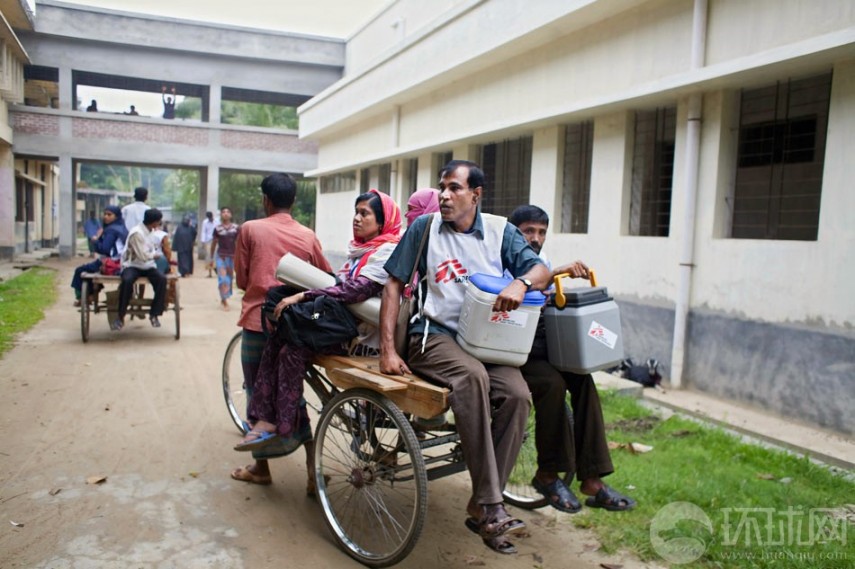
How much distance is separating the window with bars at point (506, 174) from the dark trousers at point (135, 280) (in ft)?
18.9

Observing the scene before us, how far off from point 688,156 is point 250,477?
551cm

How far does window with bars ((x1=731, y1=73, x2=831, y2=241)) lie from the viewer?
925 cm

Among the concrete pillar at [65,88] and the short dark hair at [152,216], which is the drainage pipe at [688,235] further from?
the concrete pillar at [65,88]

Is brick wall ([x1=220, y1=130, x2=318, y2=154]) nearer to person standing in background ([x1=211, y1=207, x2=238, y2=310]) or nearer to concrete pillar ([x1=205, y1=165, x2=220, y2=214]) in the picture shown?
concrete pillar ([x1=205, y1=165, x2=220, y2=214])

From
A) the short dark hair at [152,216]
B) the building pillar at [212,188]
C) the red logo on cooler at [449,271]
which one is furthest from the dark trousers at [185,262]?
the red logo on cooler at [449,271]

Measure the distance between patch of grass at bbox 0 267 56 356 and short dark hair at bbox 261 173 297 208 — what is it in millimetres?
5147

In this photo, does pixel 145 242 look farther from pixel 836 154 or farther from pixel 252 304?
pixel 836 154

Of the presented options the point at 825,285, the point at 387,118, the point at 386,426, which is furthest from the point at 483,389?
the point at 387,118

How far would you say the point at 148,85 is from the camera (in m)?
25.5

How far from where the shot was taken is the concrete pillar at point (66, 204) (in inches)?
910

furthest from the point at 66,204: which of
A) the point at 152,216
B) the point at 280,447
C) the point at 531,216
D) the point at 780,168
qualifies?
the point at 531,216

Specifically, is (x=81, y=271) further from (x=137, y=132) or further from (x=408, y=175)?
(x=137, y=132)

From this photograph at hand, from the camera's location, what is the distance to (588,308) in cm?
330

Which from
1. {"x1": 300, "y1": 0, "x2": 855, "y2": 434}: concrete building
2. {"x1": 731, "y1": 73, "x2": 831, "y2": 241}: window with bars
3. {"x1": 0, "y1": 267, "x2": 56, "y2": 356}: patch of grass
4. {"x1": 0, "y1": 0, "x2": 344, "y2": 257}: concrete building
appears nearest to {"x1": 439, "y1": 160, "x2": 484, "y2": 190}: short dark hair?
{"x1": 300, "y1": 0, "x2": 855, "y2": 434}: concrete building
